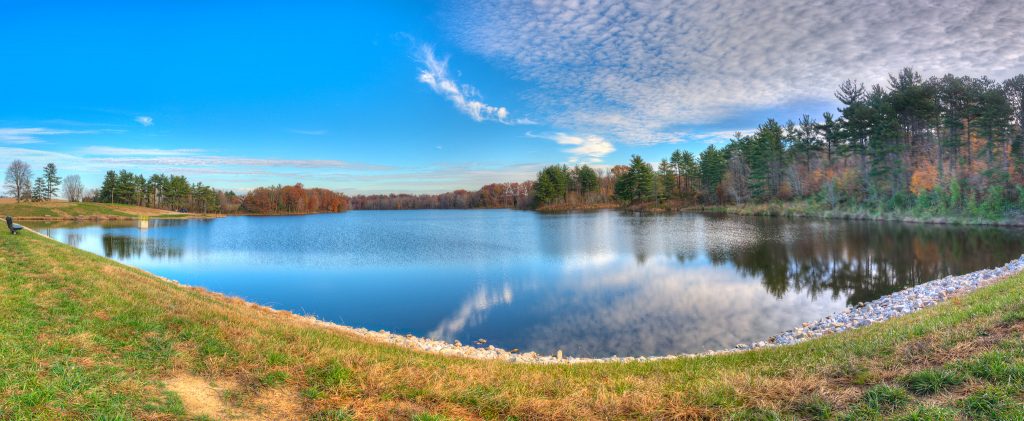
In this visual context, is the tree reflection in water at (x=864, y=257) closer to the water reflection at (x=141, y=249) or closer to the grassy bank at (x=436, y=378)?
the grassy bank at (x=436, y=378)

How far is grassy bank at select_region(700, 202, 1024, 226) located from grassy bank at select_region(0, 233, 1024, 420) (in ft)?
122

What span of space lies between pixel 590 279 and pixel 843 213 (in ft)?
133

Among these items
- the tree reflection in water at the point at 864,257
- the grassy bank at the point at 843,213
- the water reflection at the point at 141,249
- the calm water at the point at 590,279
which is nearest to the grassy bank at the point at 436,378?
the calm water at the point at 590,279

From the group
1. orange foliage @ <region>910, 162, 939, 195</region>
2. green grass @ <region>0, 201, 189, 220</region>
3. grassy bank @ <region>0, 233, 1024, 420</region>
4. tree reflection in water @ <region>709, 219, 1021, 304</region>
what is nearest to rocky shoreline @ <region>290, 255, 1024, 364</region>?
tree reflection in water @ <region>709, 219, 1021, 304</region>

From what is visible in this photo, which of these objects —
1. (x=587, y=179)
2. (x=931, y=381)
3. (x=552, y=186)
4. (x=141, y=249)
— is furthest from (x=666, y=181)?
(x=931, y=381)

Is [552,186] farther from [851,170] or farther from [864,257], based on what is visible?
[864,257]

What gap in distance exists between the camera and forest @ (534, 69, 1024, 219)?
113ft

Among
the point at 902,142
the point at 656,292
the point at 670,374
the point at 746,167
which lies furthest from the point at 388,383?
the point at 746,167

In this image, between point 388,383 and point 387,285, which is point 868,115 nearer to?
point 387,285

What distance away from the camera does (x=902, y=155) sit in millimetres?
42688

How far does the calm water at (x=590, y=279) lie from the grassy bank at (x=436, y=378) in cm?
499

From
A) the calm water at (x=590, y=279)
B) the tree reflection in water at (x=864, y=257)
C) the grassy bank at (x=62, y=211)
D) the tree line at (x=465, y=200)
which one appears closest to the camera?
the calm water at (x=590, y=279)

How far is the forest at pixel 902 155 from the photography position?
34.3 meters

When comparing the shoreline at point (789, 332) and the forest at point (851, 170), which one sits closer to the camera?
the shoreline at point (789, 332)
